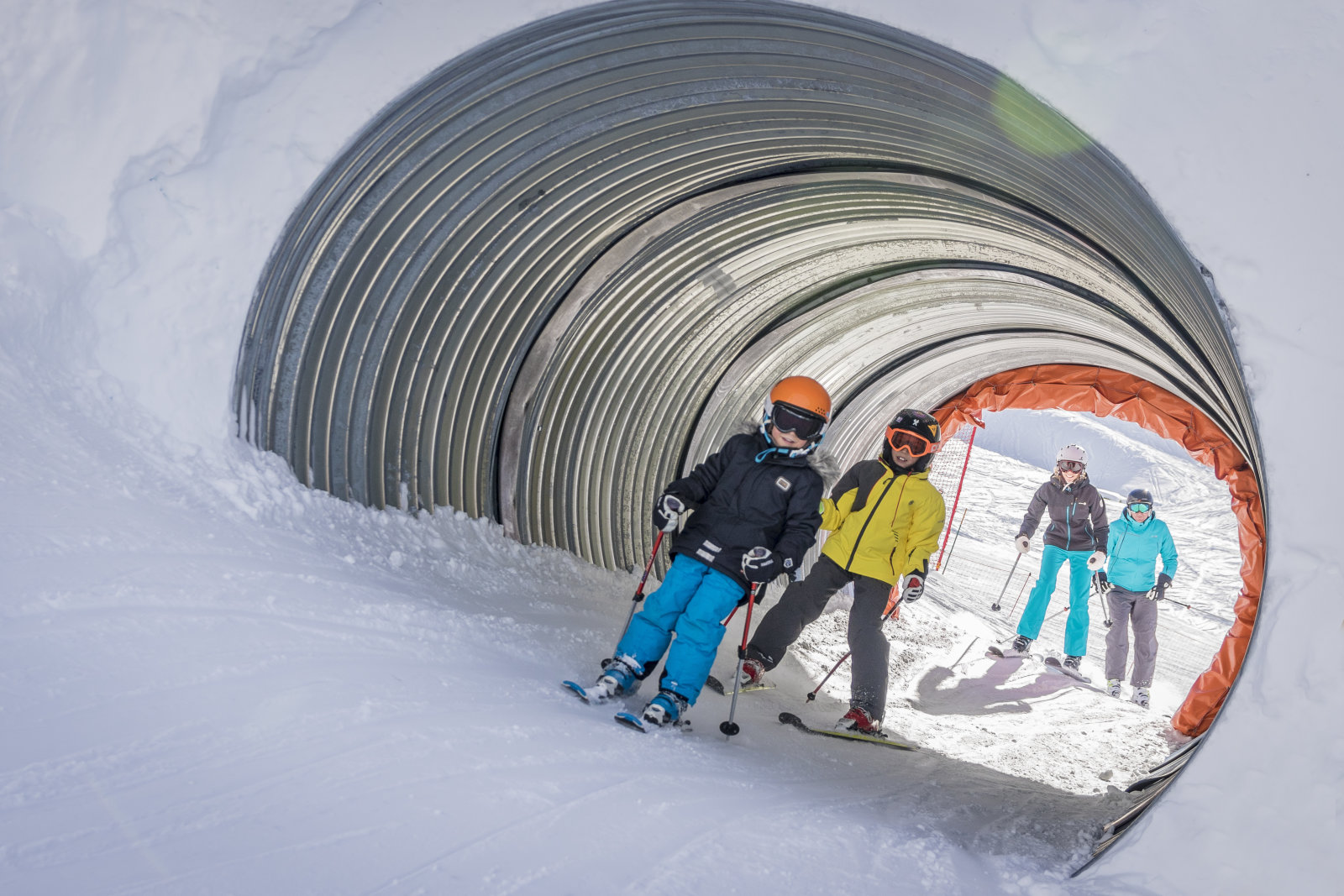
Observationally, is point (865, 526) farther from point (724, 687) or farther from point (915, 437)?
point (724, 687)

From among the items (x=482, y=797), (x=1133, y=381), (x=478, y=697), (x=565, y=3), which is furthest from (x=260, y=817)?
(x=1133, y=381)

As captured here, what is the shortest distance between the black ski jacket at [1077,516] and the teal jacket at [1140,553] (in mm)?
430

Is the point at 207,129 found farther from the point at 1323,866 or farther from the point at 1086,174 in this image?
the point at 1323,866

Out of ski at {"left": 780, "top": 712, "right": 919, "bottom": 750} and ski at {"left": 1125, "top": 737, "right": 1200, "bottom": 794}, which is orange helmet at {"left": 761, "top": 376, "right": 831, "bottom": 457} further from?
ski at {"left": 1125, "top": 737, "right": 1200, "bottom": 794}

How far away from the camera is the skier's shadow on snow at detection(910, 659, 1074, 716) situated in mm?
7535

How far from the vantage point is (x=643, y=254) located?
228 inches

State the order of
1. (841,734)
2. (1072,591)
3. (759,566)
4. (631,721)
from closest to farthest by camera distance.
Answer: (631,721) → (759,566) → (841,734) → (1072,591)

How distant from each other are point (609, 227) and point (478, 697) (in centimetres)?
311

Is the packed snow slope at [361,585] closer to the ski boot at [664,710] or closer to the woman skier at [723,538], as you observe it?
the ski boot at [664,710]

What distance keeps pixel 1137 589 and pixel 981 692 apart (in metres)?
1.85

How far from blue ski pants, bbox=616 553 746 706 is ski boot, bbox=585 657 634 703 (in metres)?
0.04

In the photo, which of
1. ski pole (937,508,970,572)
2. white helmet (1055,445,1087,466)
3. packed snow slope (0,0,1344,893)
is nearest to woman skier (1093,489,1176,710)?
white helmet (1055,445,1087,466)

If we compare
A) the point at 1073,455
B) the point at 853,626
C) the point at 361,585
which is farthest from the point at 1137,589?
the point at 361,585

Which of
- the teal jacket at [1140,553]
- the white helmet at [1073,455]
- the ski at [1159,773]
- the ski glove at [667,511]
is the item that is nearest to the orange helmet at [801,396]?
the ski glove at [667,511]
